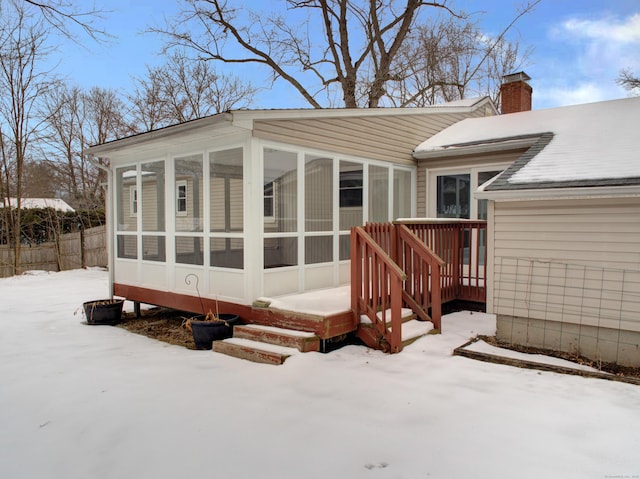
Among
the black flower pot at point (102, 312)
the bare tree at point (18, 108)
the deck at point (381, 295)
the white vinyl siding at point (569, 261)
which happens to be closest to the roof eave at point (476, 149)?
the deck at point (381, 295)

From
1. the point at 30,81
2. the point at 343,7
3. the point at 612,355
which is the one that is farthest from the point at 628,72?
the point at 30,81

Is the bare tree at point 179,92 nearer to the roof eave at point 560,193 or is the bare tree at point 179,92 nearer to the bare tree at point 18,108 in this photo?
the bare tree at point 18,108

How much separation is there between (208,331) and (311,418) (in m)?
2.38

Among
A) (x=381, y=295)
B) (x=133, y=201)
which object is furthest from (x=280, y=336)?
(x=133, y=201)

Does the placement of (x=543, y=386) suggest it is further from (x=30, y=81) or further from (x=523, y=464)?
(x=30, y=81)

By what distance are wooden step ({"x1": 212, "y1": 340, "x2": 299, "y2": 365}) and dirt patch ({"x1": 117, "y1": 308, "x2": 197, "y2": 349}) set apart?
0.71 m

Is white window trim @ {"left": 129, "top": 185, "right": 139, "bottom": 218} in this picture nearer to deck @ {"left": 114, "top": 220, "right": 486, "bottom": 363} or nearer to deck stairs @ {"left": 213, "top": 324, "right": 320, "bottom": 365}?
deck @ {"left": 114, "top": 220, "right": 486, "bottom": 363}

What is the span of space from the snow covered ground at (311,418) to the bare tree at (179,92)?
53.6 ft

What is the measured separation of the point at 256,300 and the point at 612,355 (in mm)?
3923

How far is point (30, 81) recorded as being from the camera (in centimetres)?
1330

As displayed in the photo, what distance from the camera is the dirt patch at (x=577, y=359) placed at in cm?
432

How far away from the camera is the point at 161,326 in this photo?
6910 millimetres

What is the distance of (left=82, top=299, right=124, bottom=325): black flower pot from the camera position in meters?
6.91

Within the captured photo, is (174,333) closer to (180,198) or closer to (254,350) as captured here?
(180,198)
